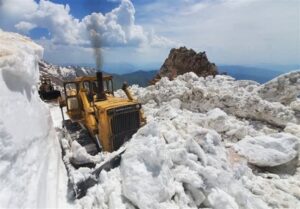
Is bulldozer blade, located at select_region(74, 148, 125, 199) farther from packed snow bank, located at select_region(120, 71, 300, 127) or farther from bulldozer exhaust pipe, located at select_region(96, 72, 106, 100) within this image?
packed snow bank, located at select_region(120, 71, 300, 127)

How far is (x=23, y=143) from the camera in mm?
3738

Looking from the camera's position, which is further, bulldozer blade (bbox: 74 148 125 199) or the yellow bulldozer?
the yellow bulldozer

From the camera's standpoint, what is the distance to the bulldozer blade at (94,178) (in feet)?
16.3

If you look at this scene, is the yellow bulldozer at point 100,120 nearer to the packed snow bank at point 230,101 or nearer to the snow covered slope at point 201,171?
the snow covered slope at point 201,171

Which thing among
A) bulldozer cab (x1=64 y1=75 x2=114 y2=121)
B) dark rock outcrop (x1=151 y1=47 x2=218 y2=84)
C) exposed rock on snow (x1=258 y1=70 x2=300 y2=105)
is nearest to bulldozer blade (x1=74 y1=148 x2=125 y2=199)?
bulldozer cab (x1=64 y1=75 x2=114 y2=121)

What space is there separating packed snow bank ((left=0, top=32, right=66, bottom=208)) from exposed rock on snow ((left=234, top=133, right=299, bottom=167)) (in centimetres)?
457

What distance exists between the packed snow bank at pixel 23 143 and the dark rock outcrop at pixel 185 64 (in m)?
28.5

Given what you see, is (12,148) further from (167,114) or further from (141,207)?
(167,114)

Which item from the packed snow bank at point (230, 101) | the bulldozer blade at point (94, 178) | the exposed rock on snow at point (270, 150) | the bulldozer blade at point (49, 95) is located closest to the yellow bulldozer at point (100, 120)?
A: the bulldozer blade at point (94, 178)

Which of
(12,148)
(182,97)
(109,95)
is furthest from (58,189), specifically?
(182,97)

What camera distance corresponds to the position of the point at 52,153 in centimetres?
531

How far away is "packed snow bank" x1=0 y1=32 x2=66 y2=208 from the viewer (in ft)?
10.7

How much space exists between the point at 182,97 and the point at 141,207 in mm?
9680

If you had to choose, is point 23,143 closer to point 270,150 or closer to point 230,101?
point 270,150
